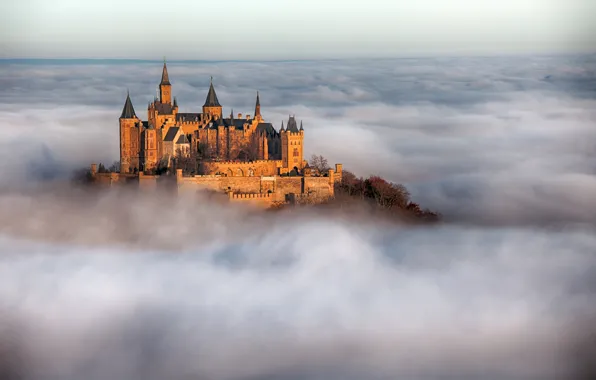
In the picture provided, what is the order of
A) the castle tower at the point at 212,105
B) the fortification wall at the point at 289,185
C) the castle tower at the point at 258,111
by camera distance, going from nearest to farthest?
the fortification wall at the point at 289,185, the castle tower at the point at 258,111, the castle tower at the point at 212,105

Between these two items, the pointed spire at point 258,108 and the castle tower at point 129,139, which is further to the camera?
the pointed spire at point 258,108

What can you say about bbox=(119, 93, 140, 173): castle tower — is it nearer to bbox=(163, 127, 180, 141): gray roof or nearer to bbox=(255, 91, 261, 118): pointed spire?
bbox=(163, 127, 180, 141): gray roof

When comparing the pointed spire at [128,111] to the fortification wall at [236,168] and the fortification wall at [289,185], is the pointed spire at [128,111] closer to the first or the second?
the fortification wall at [236,168]

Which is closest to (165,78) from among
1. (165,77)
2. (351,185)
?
(165,77)

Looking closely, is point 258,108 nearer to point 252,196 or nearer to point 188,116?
point 188,116

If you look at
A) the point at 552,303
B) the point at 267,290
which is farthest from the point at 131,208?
the point at 552,303

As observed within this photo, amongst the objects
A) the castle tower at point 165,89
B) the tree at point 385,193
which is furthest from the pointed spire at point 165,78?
the tree at point 385,193
